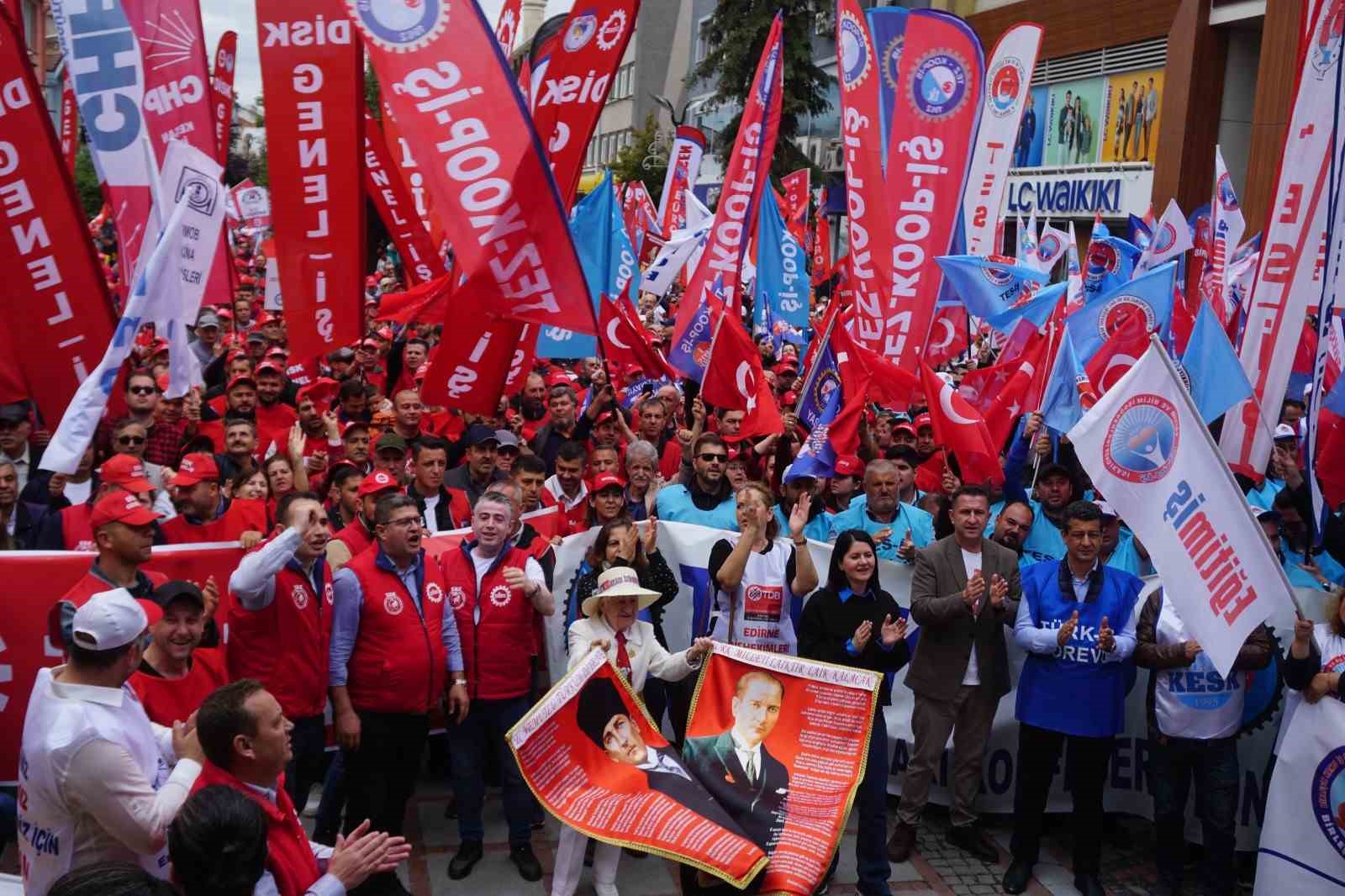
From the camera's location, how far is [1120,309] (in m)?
9.09

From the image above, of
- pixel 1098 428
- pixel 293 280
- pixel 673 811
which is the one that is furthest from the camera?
pixel 293 280

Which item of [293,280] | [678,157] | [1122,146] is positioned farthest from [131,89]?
[1122,146]

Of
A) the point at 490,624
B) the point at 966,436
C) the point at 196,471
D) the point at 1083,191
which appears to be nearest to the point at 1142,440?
the point at 966,436

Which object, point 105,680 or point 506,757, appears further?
point 506,757

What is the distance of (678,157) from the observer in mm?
18766

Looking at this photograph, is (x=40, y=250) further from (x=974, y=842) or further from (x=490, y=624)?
(x=974, y=842)

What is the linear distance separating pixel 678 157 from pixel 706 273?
8236mm

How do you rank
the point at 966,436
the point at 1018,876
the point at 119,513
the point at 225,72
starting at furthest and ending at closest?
the point at 225,72 < the point at 966,436 < the point at 1018,876 < the point at 119,513

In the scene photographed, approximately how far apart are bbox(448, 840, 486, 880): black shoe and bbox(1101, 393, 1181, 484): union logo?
130 inches

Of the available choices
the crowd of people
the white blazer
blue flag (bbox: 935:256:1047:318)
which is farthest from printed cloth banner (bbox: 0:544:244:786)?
blue flag (bbox: 935:256:1047:318)

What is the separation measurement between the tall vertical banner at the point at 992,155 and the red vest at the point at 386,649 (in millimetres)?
7678

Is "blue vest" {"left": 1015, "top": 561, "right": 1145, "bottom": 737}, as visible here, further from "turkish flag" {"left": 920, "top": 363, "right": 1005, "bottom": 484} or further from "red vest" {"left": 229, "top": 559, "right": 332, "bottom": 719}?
"red vest" {"left": 229, "top": 559, "right": 332, "bottom": 719}

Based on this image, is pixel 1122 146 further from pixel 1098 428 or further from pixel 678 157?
pixel 1098 428

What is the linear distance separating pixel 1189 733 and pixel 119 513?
15.2 ft
